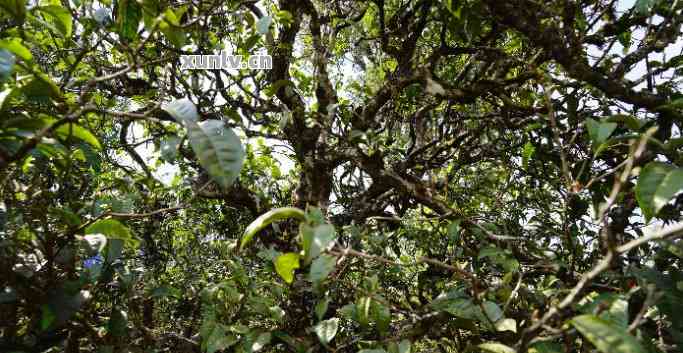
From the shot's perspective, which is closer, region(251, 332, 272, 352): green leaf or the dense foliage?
the dense foliage

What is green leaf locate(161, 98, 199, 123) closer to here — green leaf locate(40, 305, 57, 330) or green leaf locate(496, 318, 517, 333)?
green leaf locate(40, 305, 57, 330)

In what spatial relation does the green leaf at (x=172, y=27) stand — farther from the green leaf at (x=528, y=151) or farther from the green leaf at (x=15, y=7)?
the green leaf at (x=528, y=151)

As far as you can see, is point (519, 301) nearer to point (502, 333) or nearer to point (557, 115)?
point (502, 333)

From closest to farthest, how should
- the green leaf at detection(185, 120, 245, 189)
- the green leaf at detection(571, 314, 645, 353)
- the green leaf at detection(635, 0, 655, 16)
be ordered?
the green leaf at detection(571, 314, 645, 353) < the green leaf at detection(185, 120, 245, 189) < the green leaf at detection(635, 0, 655, 16)

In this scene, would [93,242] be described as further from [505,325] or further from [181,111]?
[505,325]

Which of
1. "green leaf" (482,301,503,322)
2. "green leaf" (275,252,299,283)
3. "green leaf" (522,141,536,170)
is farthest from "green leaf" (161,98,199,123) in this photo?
"green leaf" (522,141,536,170)

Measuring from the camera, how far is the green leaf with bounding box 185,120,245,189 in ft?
2.59

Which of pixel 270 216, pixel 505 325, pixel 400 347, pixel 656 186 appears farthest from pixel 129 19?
pixel 656 186

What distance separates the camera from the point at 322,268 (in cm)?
95

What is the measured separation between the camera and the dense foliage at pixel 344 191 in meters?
0.96

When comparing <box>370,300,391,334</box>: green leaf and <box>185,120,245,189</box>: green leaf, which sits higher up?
<box>185,120,245,189</box>: green leaf

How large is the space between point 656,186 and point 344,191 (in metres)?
1.99

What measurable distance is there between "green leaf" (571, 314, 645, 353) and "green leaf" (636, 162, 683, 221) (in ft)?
1.16

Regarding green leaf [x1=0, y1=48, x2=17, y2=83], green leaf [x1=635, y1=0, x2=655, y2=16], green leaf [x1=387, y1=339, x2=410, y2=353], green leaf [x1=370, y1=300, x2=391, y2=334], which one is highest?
green leaf [x1=635, y1=0, x2=655, y2=16]
